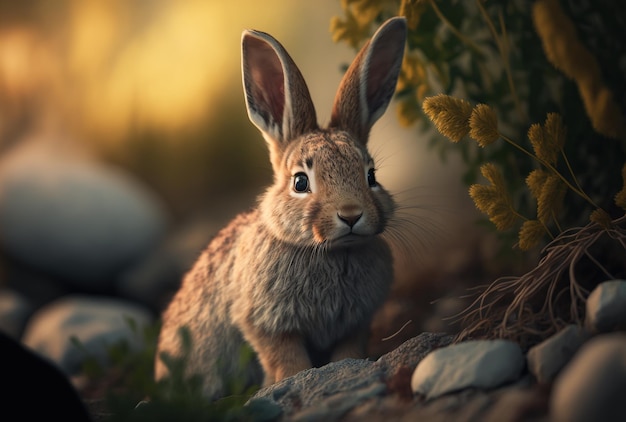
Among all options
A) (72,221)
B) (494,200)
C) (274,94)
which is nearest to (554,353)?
(494,200)

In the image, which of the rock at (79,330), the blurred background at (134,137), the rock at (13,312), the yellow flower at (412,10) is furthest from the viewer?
the blurred background at (134,137)

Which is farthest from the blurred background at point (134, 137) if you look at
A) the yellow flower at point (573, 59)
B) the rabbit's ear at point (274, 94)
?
the yellow flower at point (573, 59)

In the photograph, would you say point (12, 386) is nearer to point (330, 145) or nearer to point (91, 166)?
point (330, 145)

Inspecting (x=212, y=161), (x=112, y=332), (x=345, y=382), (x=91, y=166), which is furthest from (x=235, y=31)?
(x=345, y=382)

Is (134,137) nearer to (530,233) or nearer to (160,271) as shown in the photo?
(160,271)

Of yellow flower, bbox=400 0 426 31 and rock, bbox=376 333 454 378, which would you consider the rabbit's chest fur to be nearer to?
rock, bbox=376 333 454 378

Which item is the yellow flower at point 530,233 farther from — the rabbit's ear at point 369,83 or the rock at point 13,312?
the rock at point 13,312
